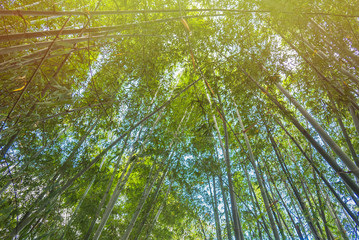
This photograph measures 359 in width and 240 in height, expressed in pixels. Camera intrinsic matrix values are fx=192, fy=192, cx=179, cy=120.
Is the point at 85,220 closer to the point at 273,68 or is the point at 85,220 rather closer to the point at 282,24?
the point at 273,68

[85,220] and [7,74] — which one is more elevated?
[85,220]

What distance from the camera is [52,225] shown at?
8.82 ft

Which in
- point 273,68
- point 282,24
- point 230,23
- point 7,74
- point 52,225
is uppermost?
point 230,23

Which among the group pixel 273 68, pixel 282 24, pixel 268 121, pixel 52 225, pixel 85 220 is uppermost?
pixel 282 24

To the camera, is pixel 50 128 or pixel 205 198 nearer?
pixel 50 128

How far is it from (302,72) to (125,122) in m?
3.01

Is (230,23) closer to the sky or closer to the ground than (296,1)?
closer to the sky

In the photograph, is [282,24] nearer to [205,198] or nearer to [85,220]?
[205,198]

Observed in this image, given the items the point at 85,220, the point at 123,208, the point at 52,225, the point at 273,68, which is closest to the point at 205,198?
the point at 123,208

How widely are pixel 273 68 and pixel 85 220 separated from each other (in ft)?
15.3

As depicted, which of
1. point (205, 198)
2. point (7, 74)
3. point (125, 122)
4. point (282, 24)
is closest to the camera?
point (7, 74)

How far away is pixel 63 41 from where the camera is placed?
1.19 m

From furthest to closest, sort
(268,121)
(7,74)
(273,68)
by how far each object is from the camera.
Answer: (268,121), (273,68), (7,74)

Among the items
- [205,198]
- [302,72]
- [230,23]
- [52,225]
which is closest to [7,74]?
[52,225]
